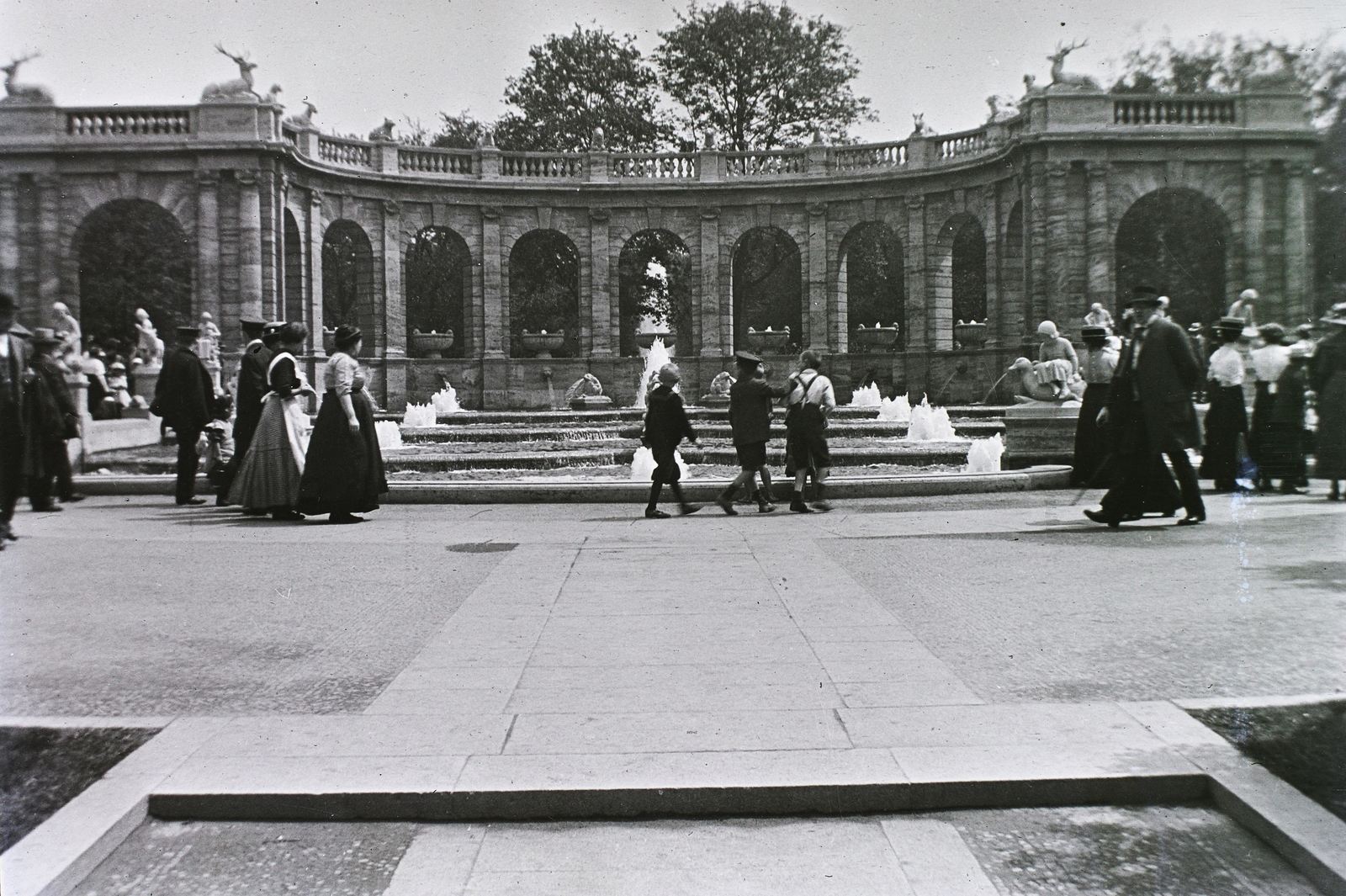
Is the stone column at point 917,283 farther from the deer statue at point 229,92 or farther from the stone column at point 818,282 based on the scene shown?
the deer statue at point 229,92

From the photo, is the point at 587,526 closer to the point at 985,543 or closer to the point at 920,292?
the point at 985,543

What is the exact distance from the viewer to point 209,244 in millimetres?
28375

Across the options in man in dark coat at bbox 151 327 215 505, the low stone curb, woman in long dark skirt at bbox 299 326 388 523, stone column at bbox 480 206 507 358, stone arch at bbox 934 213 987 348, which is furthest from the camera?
stone arch at bbox 934 213 987 348

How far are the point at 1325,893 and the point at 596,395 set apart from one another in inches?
962

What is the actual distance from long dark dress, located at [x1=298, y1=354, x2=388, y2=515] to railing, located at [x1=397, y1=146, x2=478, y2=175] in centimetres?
2315

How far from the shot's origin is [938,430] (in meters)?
20.3

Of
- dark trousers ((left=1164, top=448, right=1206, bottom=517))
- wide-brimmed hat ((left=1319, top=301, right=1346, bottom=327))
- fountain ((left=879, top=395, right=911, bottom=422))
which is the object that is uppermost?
wide-brimmed hat ((left=1319, top=301, right=1346, bottom=327))

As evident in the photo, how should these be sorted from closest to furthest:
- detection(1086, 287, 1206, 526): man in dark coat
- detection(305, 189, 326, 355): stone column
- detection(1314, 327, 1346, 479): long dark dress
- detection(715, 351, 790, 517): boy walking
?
detection(1314, 327, 1346, 479): long dark dress → detection(1086, 287, 1206, 526): man in dark coat → detection(715, 351, 790, 517): boy walking → detection(305, 189, 326, 355): stone column

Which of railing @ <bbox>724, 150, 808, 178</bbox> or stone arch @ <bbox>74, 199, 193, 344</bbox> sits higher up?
railing @ <bbox>724, 150, 808, 178</bbox>

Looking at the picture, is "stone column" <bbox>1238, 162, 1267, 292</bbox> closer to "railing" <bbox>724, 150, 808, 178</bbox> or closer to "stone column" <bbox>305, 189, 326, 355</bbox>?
"railing" <bbox>724, 150, 808, 178</bbox>

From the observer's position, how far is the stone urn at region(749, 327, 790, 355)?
107 feet

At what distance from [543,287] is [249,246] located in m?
15.0

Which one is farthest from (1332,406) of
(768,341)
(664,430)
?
(768,341)

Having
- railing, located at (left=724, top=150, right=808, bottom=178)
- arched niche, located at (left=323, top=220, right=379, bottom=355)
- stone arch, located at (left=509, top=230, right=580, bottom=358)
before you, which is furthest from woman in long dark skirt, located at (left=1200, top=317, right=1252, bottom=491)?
arched niche, located at (left=323, top=220, right=379, bottom=355)
